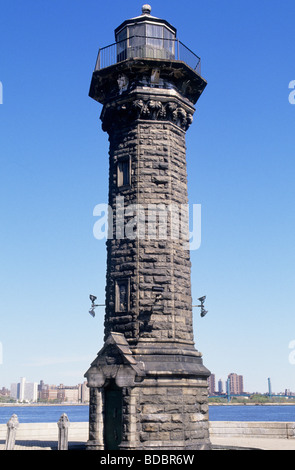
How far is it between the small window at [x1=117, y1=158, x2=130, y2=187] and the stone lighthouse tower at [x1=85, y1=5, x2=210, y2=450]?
0.03 metres

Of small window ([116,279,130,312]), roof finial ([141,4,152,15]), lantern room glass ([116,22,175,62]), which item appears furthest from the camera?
roof finial ([141,4,152,15])

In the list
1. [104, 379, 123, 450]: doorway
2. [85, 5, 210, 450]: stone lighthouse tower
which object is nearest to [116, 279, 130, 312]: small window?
[85, 5, 210, 450]: stone lighthouse tower

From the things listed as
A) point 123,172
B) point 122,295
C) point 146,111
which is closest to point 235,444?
point 122,295

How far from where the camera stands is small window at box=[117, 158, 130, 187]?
1650 cm

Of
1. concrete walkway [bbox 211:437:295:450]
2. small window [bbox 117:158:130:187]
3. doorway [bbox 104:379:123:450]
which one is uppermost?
small window [bbox 117:158:130:187]

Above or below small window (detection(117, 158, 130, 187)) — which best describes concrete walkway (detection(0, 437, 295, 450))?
below

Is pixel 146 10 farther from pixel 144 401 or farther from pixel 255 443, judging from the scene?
pixel 255 443

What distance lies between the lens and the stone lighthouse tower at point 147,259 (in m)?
14.1

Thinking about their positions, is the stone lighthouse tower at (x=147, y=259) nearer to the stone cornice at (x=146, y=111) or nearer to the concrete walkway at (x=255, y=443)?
the stone cornice at (x=146, y=111)

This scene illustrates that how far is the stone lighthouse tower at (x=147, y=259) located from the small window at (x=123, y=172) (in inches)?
1.3

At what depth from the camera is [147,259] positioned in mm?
15438

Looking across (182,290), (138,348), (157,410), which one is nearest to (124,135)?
(182,290)

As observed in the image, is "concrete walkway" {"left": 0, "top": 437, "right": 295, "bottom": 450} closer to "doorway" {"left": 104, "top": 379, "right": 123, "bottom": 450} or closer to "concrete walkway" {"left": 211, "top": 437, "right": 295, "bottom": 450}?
"concrete walkway" {"left": 211, "top": 437, "right": 295, "bottom": 450}

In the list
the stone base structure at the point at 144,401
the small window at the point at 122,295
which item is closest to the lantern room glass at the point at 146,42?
the small window at the point at 122,295
